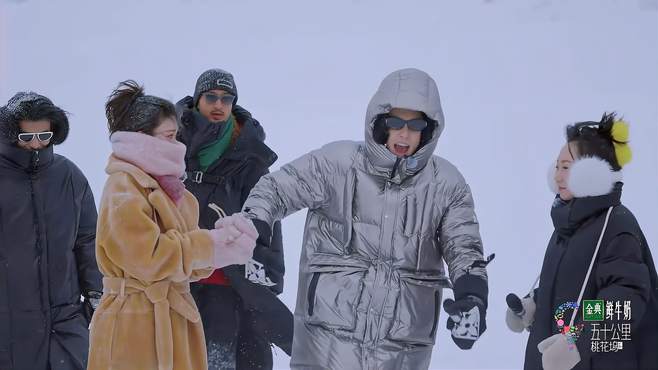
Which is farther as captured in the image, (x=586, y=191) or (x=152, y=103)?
(x=586, y=191)


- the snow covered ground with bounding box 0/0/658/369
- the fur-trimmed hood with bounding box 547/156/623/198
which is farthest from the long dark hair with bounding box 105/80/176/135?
the snow covered ground with bounding box 0/0/658/369

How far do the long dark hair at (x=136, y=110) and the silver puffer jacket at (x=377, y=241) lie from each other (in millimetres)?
565

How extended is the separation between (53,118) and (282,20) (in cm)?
508

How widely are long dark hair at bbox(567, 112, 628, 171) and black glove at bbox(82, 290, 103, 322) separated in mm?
2165

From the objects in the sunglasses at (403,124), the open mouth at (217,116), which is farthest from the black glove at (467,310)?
the open mouth at (217,116)

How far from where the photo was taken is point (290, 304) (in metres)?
7.50

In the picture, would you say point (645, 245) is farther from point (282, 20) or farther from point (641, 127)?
point (282, 20)

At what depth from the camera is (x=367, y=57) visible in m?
9.52

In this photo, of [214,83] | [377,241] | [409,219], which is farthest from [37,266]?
[409,219]

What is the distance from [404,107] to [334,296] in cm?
78

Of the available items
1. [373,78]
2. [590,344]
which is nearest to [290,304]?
[373,78]

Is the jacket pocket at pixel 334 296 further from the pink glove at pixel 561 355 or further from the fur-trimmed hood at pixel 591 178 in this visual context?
the fur-trimmed hood at pixel 591 178

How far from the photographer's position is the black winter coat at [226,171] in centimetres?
485

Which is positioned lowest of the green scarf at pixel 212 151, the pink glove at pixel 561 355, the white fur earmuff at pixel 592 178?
the pink glove at pixel 561 355
